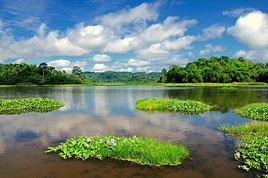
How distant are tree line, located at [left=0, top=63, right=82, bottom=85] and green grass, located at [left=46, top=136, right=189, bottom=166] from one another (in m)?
138

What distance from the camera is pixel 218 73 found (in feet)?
489

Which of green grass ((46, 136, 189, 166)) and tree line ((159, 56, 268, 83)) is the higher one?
tree line ((159, 56, 268, 83))

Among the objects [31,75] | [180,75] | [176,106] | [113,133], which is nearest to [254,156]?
[113,133]

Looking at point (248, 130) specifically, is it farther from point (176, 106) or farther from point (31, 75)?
point (31, 75)

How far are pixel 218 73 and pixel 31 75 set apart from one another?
104m

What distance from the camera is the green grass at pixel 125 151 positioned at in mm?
13648

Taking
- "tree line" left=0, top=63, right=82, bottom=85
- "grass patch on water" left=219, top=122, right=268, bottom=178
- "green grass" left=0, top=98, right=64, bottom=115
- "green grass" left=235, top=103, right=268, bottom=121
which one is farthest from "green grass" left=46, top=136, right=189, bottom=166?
"tree line" left=0, top=63, right=82, bottom=85

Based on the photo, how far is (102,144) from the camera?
15.2 metres

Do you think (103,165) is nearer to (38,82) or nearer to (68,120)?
(68,120)

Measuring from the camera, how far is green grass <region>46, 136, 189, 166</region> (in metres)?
13.6

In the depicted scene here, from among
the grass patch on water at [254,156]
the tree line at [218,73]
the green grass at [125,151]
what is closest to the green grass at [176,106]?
the grass patch on water at [254,156]

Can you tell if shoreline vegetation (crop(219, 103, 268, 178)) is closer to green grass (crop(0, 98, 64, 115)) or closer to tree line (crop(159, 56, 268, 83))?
green grass (crop(0, 98, 64, 115))

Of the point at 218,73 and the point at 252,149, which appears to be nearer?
the point at 252,149

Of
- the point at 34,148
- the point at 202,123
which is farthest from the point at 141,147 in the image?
the point at 202,123
